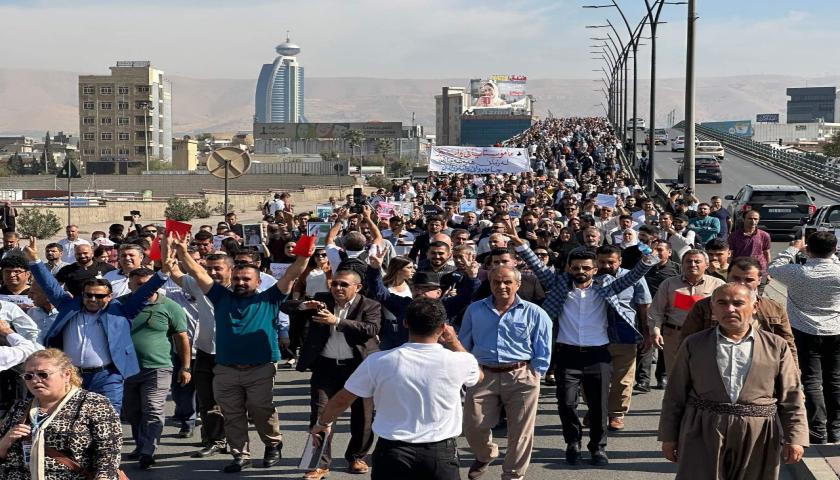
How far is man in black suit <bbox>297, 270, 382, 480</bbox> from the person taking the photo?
846 cm

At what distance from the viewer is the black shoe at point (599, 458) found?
8906 millimetres

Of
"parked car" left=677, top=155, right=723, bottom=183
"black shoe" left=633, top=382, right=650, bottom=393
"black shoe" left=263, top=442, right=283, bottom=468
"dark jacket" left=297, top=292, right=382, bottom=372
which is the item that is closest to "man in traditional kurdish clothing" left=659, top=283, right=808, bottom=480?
"dark jacket" left=297, top=292, right=382, bottom=372

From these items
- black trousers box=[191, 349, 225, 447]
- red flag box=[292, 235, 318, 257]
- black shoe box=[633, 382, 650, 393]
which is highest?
red flag box=[292, 235, 318, 257]

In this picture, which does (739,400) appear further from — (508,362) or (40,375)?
(40,375)

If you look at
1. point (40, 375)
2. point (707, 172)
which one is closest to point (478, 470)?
point (40, 375)

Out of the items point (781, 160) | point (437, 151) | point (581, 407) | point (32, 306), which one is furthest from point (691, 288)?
point (781, 160)

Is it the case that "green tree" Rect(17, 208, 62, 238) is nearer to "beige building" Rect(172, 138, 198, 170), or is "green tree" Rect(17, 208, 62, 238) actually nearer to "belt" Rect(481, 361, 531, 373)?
"belt" Rect(481, 361, 531, 373)

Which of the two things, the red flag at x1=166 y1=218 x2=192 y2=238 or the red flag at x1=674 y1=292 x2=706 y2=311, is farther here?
the red flag at x1=674 y1=292 x2=706 y2=311

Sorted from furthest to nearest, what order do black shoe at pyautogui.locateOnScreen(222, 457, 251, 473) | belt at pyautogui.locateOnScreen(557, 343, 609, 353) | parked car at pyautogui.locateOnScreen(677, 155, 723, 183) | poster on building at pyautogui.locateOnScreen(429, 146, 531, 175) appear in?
parked car at pyautogui.locateOnScreen(677, 155, 723, 183) < poster on building at pyautogui.locateOnScreen(429, 146, 531, 175) < belt at pyautogui.locateOnScreen(557, 343, 609, 353) < black shoe at pyautogui.locateOnScreen(222, 457, 251, 473)

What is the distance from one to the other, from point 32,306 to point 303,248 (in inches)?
96.2

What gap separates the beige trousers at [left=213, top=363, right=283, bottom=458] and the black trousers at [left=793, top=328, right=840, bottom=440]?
387cm

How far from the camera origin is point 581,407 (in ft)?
36.8

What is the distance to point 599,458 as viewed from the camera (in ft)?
29.2

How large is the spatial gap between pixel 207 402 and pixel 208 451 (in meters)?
0.37
